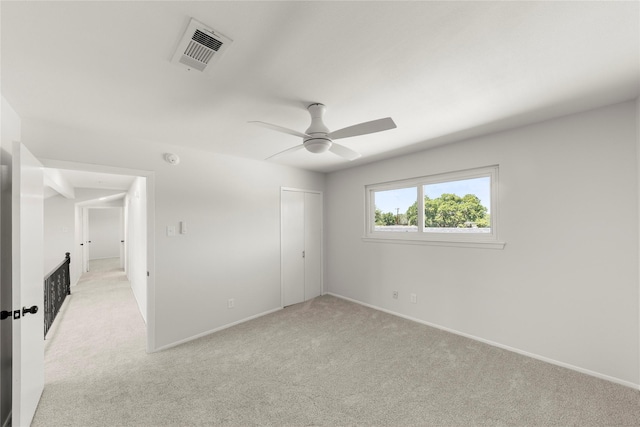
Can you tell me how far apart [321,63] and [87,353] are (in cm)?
369

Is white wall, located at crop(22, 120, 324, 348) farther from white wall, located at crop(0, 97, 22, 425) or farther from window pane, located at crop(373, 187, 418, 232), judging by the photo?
window pane, located at crop(373, 187, 418, 232)

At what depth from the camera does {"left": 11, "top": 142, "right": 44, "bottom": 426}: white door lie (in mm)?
1574

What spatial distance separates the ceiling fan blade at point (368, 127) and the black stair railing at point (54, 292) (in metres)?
4.10

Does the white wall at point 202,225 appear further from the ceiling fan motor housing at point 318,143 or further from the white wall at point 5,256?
the ceiling fan motor housing at point 318,143

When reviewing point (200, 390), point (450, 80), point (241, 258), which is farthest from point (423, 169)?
point (200, 390)

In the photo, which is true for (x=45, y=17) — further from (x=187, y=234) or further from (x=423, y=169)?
(x=423, y=169)

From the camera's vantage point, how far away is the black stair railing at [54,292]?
3.34 m

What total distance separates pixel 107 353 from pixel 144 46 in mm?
3099

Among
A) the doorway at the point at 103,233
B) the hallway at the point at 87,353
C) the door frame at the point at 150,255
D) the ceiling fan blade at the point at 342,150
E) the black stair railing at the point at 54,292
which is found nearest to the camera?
the hallway at the point at 87,353

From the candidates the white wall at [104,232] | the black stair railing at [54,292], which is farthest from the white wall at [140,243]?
the white wall at [104,232]

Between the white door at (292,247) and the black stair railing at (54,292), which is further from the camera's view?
the white door at (292,247)

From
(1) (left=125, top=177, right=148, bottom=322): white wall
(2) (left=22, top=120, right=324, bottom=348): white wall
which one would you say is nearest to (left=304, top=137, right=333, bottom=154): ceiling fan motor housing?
(2) (left=22, top=120, right=324, bottom=348): white wall

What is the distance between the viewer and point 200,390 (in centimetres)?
214

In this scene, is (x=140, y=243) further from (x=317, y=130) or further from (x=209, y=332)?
(x=317, y=130)
